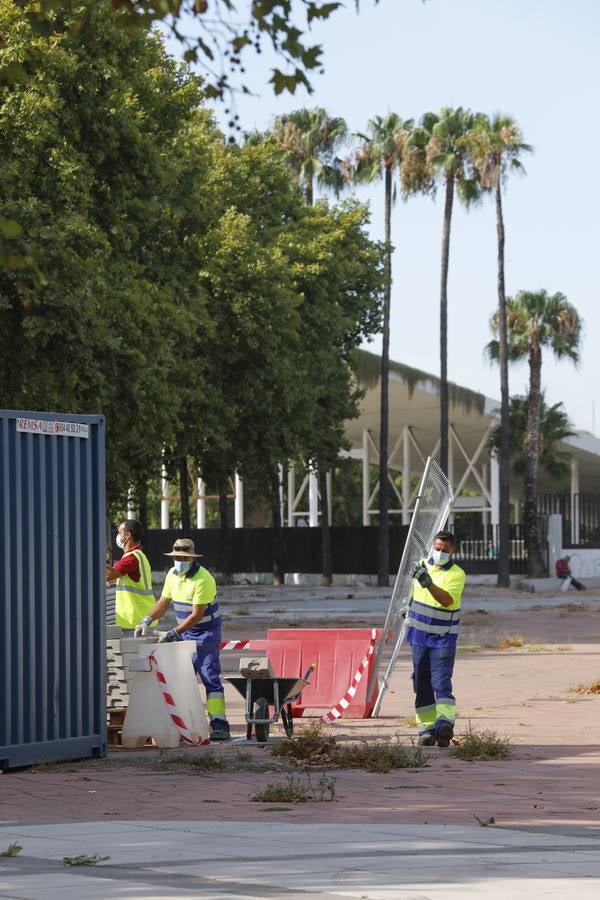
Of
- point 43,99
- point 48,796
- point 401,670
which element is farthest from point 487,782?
point 43,99

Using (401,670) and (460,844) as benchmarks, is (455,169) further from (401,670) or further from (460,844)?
(460,844)

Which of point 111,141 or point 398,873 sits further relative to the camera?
point 111,141

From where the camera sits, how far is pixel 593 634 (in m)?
31.8

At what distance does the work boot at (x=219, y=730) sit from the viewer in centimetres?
1434

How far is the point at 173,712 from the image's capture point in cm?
1377

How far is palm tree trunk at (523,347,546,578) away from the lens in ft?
187

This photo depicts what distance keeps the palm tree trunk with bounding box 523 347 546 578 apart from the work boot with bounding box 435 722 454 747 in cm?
4344

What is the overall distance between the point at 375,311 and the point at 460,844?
43.9 meters

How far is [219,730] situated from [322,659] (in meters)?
3.25

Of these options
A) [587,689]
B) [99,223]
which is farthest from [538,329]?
[587,689]

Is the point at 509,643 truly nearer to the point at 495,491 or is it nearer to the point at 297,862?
the point at 297,862

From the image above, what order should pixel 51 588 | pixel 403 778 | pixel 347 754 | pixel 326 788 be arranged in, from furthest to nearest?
pixel 51 588 < pixel 347 754 < pixel 403 778 < pixel 326 788

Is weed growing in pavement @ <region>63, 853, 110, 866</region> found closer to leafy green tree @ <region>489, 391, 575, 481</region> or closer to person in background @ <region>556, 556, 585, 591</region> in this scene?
person in background @ <region>556, 556, 585, 591</region>

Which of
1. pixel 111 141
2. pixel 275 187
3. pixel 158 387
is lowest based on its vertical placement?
pixel 158 387
